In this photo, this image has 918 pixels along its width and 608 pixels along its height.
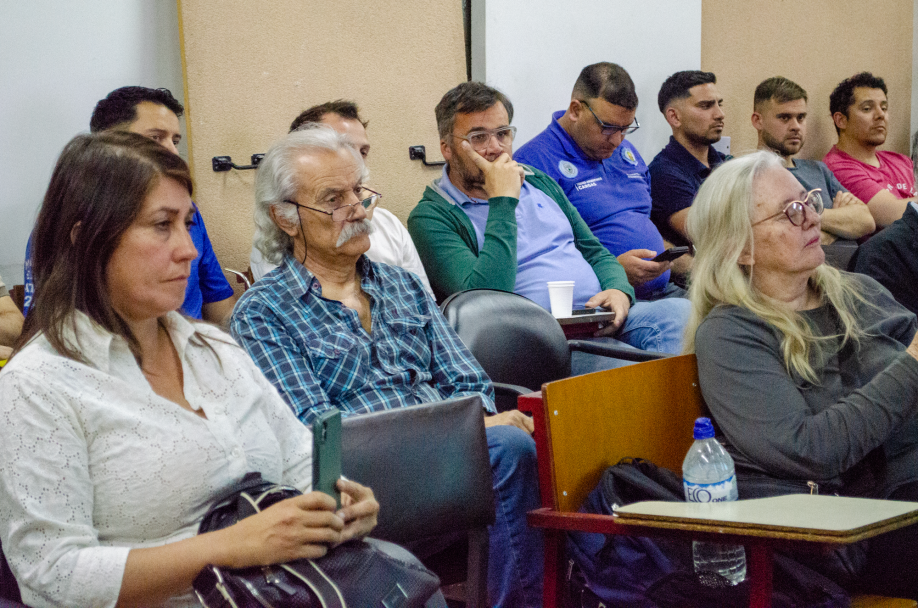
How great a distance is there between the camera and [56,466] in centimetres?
113

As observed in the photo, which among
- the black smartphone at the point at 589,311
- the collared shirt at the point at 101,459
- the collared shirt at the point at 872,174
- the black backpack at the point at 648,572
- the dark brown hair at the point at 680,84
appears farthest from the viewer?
the collared shirt at the point at 872,174

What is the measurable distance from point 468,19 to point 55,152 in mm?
1816

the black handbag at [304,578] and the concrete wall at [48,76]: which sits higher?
the concrete wall at [48,76]

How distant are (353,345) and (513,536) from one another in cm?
56

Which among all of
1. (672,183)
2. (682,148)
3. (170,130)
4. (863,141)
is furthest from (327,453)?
(863,141)

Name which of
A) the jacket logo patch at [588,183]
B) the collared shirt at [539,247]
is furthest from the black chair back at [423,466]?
the jacket logo patch at [588,183]

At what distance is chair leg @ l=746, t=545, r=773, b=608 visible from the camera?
1.33 meters

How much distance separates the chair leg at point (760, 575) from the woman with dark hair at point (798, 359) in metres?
0.34

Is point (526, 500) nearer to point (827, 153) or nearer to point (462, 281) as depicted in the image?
point (462, 281)

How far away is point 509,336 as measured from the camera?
2.48 m

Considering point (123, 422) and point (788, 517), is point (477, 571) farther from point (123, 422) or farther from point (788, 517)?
point (123, 422)

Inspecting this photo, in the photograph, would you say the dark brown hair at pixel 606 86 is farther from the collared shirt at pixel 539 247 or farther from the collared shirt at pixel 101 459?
the collared shirt at pixel 101 459

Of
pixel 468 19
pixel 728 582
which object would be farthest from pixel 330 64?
pixel 728 582

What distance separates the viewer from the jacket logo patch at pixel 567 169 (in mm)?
3732
